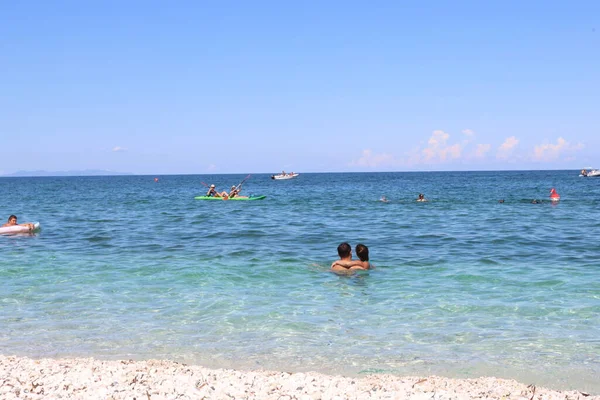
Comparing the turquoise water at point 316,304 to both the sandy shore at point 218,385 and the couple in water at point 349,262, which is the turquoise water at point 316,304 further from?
the sandy shore at point 218,385

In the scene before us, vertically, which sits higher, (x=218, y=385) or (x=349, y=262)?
(x=349, y=262)

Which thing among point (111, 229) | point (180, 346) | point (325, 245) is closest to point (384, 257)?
point (325, 245)

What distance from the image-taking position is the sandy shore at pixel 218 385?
5555 mm

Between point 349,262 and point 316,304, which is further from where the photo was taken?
point 349,262

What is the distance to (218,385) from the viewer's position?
19.2ft

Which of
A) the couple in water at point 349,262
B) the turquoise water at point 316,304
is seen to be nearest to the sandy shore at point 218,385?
the turquoise water at point 316,304

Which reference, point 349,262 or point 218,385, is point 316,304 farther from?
point 218,385

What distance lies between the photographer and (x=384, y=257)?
15.3 m

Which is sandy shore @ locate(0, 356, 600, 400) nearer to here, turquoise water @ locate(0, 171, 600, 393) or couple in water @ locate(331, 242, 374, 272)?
turquoise water @ locate(0, 171, 600, 393)

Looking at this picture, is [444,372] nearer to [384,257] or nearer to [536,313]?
[536,313]

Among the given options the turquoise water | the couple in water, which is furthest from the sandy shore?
the couple in water

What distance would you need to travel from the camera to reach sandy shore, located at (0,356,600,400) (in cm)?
555

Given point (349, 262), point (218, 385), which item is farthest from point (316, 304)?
point (218, 385)

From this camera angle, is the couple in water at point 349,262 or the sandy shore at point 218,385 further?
the couple in water at point 349,262
